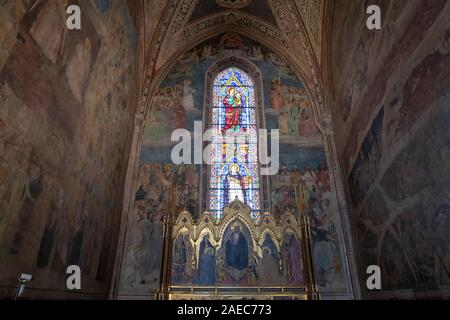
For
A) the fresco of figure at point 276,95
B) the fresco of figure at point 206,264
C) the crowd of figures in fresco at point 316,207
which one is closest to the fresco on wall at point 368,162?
the crowd of figures in fresco at point 316,207

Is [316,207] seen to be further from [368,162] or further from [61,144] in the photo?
[61,144]

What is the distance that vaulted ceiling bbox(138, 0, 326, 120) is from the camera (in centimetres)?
1148

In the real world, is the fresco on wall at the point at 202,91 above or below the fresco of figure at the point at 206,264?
above

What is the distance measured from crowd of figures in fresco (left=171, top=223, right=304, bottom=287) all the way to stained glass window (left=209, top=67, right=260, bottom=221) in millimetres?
1440

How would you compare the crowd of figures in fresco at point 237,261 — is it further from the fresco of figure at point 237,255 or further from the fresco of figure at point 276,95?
the fresco of figure at point 276,95

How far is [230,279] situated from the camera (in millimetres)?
7891

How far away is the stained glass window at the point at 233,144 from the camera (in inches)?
402

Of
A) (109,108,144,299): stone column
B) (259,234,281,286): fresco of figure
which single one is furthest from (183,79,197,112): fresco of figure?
(259,234,281,286): fresco of figure

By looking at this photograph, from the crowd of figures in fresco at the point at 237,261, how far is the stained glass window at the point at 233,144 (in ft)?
4.73

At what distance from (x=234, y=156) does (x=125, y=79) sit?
176 inches

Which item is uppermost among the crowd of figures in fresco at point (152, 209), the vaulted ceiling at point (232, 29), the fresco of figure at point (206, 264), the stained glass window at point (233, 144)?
the vaulted ceiling at point (232, 29)

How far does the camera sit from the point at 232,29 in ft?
44.0

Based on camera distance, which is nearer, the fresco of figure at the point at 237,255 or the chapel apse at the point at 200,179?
the fresco of figure at the point at 237,255

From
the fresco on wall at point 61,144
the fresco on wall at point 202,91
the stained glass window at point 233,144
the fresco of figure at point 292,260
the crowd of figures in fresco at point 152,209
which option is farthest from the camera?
the fresco on wall at point 202,91
